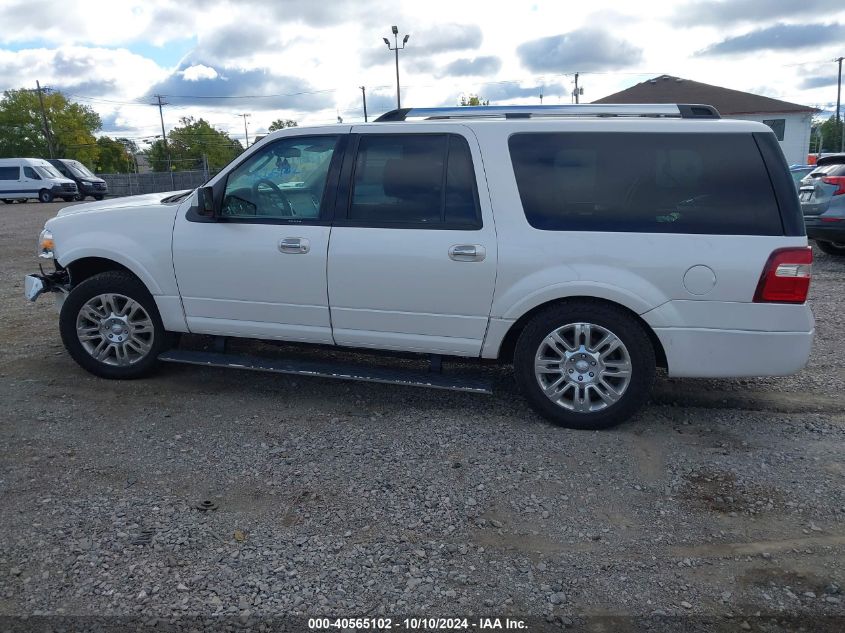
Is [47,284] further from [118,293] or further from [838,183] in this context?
[838,183]

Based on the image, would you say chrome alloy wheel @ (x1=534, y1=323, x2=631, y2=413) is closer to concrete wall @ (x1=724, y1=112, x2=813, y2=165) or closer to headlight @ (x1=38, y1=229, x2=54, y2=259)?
headlight @ (x1=38, y1=229, x2=54, y2=259)

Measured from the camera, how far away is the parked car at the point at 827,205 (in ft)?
34.9

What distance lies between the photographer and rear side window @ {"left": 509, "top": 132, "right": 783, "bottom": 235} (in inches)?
168

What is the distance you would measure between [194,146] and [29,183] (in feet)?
211

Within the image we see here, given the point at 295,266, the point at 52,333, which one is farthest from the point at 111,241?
the point at 52,333

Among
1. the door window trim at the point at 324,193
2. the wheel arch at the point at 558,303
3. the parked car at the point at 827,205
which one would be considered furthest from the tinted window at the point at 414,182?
the parked car at the point at 827,205

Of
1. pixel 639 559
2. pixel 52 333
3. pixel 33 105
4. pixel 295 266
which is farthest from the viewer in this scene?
pixel 33 105

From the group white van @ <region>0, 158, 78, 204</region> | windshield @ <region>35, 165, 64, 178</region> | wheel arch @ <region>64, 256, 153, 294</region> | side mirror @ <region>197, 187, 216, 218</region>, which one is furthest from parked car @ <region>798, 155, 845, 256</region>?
windshield @ <region>35, 165, 64, 178</region>

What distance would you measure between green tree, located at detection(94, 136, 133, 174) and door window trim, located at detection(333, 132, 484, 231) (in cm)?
9229

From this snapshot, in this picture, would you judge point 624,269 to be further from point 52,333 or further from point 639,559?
point 52,333

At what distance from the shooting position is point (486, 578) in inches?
121

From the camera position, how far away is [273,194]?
5109 mm

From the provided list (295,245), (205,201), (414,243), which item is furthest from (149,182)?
(414,243)

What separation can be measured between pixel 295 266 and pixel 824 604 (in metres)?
3.51
